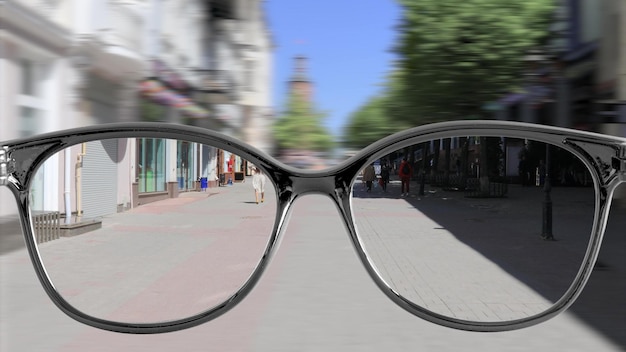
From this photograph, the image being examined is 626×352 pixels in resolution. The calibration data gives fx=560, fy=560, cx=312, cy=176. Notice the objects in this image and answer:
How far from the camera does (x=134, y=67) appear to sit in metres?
5.57

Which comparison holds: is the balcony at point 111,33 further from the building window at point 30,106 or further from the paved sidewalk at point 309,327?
the paved sidewalk at point 309,327

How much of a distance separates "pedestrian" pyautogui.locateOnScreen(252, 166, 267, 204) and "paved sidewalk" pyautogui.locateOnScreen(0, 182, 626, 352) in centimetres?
27

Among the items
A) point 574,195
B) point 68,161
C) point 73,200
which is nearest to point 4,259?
point 73,200

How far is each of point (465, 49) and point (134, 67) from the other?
4.19 meters

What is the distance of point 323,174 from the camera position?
111 cm

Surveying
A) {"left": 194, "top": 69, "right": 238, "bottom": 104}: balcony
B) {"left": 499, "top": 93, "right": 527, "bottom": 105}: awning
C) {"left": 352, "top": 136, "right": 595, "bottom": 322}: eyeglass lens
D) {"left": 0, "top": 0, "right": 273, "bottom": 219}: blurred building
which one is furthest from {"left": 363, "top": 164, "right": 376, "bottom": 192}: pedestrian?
{"left": 499, "top": 93, "right": 527, "bottom": 105}: awning

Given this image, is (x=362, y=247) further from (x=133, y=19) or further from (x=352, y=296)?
(x=133, y=19)

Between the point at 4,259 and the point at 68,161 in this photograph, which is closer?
the point at 68,161

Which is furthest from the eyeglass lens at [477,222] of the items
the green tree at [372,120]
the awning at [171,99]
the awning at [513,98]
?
the awning at [513,98]

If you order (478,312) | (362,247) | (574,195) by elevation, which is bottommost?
(478,312)

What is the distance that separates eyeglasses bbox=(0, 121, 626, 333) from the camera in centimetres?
101

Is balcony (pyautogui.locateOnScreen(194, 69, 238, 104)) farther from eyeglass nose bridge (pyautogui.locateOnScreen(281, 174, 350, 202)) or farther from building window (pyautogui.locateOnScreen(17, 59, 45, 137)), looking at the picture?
eyeglass nose bridge (pyautogui.locateOnScreen(281, 174, 350, 202))

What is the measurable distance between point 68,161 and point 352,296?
191 centimetres

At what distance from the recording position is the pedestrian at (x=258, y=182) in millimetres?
1096
